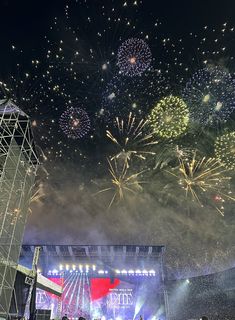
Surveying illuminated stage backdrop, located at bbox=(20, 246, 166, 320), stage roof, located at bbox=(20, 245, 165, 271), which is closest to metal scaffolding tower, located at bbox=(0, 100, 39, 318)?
illuminated stage backdrop, located at bbox=(20, 246, 166, 320)

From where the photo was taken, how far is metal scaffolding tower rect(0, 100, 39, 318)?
1076cm

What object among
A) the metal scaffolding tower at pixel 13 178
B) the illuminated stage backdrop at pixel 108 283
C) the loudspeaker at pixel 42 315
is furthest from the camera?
the illuminated stage backdrop at pixel 108 283

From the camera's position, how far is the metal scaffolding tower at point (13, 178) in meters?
10.8

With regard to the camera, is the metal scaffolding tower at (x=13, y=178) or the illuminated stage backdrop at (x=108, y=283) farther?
the illuminated stage backdrop at (x=108, y=283)

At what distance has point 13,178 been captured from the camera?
38.0 feet

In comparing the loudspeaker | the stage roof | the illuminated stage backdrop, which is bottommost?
the loudspeaker

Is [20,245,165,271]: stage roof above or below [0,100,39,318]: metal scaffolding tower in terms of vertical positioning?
above

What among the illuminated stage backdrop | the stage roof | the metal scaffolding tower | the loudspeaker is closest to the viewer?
the metal scaffolding tower

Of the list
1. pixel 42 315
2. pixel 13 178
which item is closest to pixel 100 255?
pixel 42 315

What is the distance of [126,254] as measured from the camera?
95.5ft

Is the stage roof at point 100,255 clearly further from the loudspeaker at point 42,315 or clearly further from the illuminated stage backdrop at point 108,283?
the loudspeaker at point 42,315

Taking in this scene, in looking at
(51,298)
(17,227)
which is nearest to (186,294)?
(51,298)

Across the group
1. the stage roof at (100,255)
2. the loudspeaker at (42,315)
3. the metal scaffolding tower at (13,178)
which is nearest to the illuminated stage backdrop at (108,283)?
the stage roof at (100,255)

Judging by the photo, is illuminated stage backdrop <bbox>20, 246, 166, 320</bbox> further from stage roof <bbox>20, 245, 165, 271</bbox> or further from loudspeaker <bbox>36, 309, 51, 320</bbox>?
loudspeaker <bbox>36, 309, 51, 320</bbox>
